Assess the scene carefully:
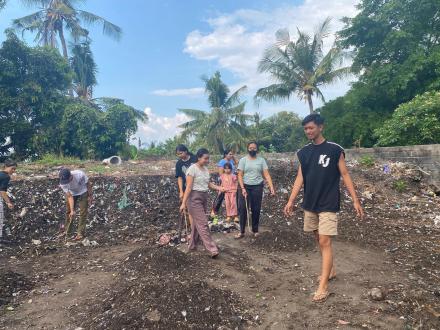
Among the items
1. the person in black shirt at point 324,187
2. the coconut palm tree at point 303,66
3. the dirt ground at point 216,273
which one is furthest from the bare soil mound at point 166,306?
the coconut palm tree at point 303,66

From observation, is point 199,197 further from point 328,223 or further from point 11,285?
point 11,285

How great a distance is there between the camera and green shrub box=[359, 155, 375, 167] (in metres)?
9.96

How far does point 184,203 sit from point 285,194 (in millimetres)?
4372

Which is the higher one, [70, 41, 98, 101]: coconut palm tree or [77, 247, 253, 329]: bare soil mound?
[70, 41, 98, 101]: coconut palm tree

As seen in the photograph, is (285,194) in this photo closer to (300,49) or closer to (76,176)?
(76,176)

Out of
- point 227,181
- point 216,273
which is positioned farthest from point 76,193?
point 216,273

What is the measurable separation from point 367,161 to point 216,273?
7.30 meters

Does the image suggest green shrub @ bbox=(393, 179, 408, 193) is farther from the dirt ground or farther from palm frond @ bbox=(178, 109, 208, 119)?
palm frond @ bbox=(178, 109, 208, 119)

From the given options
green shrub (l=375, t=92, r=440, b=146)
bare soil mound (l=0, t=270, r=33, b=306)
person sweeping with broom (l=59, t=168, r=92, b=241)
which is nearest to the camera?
bare soil mound (l=0, t=270, r=33, b=306)

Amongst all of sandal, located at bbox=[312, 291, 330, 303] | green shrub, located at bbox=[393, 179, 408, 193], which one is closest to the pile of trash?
sandal, located at bbox=[312, 291, 330, 303]

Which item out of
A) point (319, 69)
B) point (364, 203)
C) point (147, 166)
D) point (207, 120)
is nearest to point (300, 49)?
point (319, 69)

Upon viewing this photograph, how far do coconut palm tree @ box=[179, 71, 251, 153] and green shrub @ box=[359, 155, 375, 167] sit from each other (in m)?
13.9

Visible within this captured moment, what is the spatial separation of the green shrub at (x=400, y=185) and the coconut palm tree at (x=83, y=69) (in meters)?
19.2

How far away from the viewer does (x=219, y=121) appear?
79.6 ft
